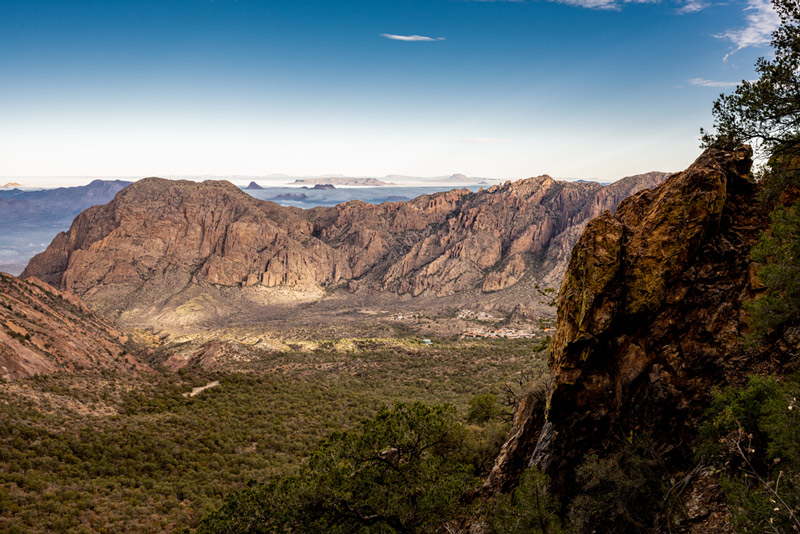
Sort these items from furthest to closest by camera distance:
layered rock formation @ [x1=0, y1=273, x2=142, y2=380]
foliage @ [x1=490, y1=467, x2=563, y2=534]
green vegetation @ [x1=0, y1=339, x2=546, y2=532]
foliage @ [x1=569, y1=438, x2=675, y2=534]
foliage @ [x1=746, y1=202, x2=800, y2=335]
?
1. layered rock formation @ [x1=0, y1=273, x2=142, y2=380]
2. green vegetation @ [x1=0, y1=339, x2=546, y2=532]
3. foliage @ [x1=490, y1=467, x2=563, y2=534]
4. foliage @ [x1=569, y1=438, x2=675, y2=534]
5. foliage @ [x1=746, y1=202, x2=800, y2=335]

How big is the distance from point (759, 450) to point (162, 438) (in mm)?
36412

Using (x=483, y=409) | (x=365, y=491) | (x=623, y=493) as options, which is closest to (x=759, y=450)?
(x=623, y=493)

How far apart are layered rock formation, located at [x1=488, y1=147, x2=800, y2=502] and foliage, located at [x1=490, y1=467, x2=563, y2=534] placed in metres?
1.15

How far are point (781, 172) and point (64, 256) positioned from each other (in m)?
233

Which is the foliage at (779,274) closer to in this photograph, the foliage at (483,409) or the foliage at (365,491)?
the foliage at (365,491)

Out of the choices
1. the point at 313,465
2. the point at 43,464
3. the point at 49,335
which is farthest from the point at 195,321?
the point at 313,465

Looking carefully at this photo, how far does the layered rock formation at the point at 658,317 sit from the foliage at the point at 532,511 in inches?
45.1

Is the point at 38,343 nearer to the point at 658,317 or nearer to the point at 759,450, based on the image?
the point at 658,317

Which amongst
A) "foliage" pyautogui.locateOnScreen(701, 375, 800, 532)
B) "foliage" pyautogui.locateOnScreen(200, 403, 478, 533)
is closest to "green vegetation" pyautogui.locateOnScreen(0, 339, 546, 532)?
"foliage" pyautogui.locateOnScreen(200, 403, 478, 533)

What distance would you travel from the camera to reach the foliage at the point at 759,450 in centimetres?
806

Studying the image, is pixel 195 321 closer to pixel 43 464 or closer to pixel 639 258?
pixel 43 464

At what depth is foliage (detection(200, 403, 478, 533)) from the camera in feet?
43.3

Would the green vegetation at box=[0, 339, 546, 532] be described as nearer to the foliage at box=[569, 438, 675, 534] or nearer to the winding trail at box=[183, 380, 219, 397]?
the winding trail at box=[183, 380, 219, 397]

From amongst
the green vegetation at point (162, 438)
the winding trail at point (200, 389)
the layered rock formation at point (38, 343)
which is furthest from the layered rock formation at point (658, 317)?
the layered rock formation at point (38, 343)
